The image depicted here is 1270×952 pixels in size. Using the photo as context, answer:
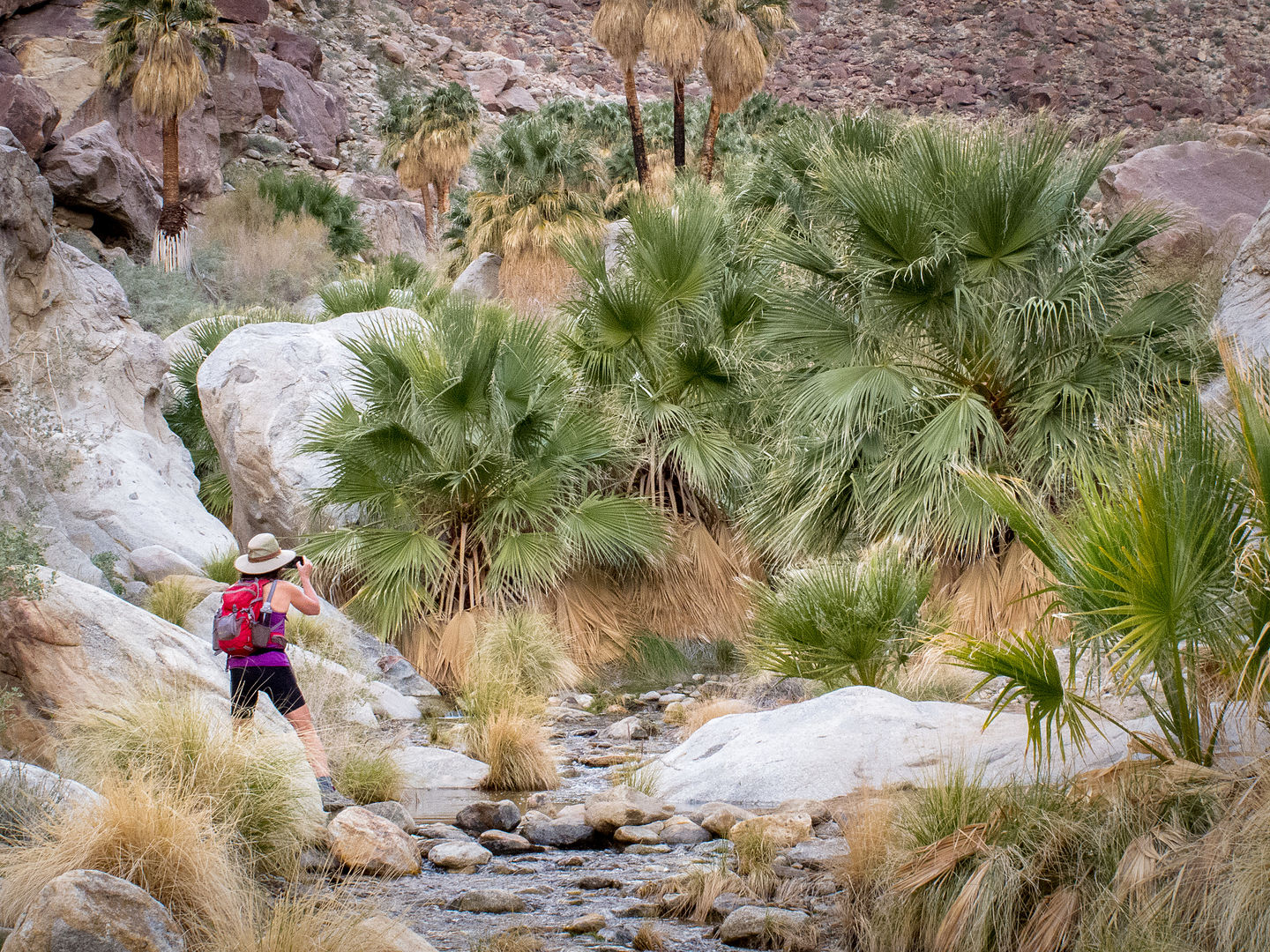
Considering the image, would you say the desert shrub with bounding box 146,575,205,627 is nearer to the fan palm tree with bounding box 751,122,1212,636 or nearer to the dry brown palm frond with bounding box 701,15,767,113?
the fan palm tree with bounding box 751,122,1212,636

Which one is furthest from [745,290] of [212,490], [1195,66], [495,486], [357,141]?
[1195,66]

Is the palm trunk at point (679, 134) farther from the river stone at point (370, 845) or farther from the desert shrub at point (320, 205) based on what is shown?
the river stone at point (370, 845)

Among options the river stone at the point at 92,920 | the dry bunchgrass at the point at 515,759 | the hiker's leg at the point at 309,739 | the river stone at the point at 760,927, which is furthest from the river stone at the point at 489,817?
the river stone at the point at 92,920

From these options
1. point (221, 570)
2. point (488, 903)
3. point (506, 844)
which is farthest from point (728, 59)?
point (488, 903)

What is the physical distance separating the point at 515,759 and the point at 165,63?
20.1 meters

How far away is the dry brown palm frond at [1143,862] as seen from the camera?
3.54 metres

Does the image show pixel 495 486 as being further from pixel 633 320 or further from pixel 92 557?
pixel 92 557

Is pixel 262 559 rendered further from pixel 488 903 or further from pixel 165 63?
pixel 165 63

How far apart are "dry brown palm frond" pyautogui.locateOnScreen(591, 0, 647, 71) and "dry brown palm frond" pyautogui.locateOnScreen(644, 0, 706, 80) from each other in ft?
1.34

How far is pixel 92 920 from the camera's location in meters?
3.40

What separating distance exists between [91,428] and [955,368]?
9.39 metres

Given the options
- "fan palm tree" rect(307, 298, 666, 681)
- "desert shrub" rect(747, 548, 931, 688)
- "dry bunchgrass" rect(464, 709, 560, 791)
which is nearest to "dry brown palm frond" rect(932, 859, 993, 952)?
"desert shrub" rect(747, 548, 931, 688)

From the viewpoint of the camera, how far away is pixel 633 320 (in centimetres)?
1190

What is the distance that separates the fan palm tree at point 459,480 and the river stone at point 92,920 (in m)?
7.05
